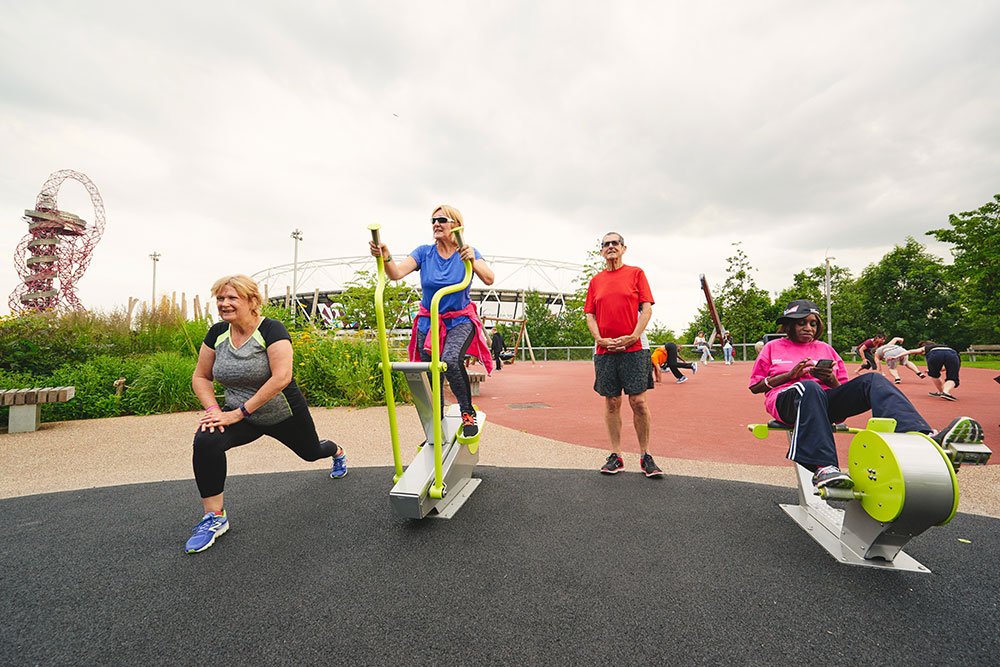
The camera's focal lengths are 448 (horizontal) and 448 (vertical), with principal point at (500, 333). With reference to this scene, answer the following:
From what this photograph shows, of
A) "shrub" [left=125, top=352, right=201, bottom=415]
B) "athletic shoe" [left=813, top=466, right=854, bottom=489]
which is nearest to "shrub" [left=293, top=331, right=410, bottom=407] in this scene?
"shrub" [left=125, top=352, right=201, bottom=415]

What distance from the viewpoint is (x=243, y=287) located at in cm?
254

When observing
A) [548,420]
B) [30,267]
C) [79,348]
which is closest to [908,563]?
[548,420]

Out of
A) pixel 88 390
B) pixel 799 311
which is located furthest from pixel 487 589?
pixel 88 390

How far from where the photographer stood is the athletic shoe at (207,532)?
2.22 metres

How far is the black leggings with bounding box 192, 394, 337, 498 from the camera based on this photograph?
2.33 metres

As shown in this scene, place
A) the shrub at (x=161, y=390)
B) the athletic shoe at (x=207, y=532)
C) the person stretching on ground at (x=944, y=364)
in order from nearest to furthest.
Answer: the athletic shoe at (x=207, y=532) → the shrub at (x=161, y=390) → the person stretching on ground at (x=944, y=364)

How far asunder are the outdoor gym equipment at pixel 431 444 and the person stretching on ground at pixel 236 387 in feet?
2.00

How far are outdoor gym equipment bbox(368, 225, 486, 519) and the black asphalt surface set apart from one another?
0.16 m

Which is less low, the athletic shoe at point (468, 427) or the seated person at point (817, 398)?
the seated person at point (817, 398)

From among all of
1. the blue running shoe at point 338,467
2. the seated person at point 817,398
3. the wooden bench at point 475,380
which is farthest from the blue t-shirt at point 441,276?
the wooden bench at point 475,380

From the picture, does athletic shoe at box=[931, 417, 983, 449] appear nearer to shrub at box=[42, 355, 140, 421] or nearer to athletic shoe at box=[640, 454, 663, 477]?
athletic shoe at box=[640, 454, 663, 477]

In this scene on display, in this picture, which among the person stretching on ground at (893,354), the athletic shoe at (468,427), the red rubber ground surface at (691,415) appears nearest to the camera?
the athletic shoe at (468,427)

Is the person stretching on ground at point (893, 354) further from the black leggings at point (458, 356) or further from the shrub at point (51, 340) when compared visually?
the shrub at point (51, 340)

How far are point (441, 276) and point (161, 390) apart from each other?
5773 mm
